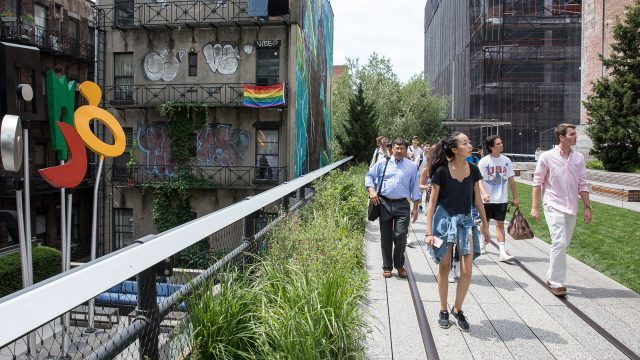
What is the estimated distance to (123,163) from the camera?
28.2m

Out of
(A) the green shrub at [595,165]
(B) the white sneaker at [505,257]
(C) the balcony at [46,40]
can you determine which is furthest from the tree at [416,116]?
(B) the white sneaker at [505,257]

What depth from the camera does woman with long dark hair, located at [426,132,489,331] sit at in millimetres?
5098

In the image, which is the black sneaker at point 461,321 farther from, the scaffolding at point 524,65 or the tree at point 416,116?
the scaffolding at point 524,65

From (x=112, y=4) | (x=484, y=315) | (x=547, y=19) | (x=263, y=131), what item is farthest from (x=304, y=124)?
(x=547, y=19)

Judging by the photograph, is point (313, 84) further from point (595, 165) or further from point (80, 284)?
point (80, 284)

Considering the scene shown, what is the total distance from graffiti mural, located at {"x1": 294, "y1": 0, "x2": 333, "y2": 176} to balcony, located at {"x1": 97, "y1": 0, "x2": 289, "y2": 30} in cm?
285

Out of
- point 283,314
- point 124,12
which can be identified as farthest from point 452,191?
point 124,12

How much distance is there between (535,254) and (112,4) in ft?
85.9

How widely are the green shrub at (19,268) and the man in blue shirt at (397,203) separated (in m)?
11.0

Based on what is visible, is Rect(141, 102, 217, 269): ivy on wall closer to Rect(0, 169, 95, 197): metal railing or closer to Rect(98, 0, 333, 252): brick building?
Rect(98, 0, 333, 252): brick building

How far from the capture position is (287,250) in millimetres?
5219

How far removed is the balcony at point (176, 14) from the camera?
2658 centimetres

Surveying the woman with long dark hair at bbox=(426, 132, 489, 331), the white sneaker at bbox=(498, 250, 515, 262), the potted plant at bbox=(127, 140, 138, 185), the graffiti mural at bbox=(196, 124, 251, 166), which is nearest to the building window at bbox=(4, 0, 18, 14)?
the potted plant at bbox=(127, 140, 138, 185)

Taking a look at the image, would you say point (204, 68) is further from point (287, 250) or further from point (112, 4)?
point (287, 250)
